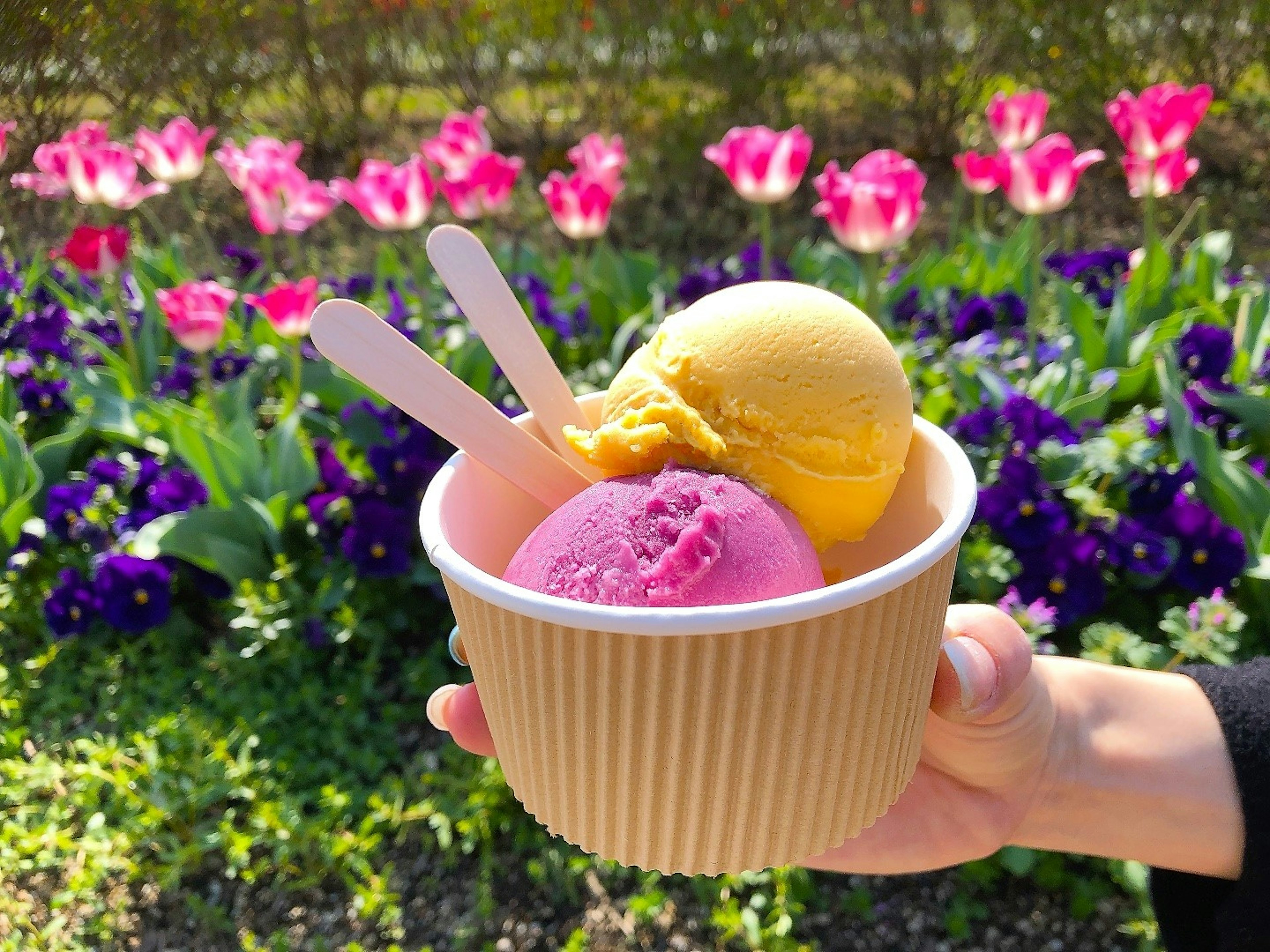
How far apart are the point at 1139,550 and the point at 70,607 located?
2.47m

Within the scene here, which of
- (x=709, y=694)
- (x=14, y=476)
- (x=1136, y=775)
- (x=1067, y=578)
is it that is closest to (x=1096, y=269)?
(x=1067, y=578)

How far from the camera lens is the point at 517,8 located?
670 cm

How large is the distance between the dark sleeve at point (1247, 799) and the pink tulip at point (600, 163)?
2193 millimetres

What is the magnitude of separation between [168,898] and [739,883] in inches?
45.9

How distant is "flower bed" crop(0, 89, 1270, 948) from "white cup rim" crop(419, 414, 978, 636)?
4.11 ft

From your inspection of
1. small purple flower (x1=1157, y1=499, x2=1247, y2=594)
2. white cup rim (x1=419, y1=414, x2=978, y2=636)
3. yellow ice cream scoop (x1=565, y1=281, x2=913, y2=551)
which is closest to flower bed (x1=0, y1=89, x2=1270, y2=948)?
small purple flower (x1=1157, y1=499, x2=1247, y2=594)

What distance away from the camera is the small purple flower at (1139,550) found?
205cm

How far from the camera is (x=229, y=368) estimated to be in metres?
3.02

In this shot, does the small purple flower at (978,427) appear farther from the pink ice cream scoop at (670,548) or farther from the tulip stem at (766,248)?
the pink ice cream scoop at (670,548)

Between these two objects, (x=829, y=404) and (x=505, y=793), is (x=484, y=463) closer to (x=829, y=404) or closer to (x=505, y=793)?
(x=829, y=404)

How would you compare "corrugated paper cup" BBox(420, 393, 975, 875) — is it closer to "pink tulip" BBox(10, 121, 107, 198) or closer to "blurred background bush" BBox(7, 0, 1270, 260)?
"pink tulip" BBox(10, 121, 107, 198)

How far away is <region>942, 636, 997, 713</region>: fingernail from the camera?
1.09 m

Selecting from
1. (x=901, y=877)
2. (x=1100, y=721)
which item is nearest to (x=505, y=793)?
(x=901, y=877)

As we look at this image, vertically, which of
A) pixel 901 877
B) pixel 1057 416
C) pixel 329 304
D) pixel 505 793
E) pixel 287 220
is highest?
pixel 329 304
